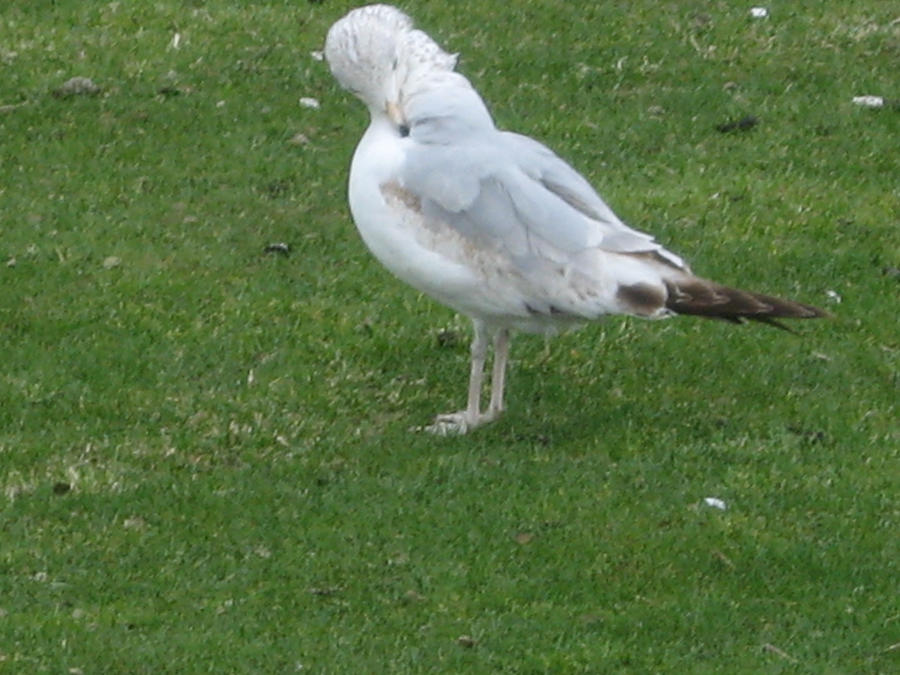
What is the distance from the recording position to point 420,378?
30.8 ft

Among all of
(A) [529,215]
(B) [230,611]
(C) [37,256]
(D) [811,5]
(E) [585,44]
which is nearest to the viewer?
(B) [230,611]

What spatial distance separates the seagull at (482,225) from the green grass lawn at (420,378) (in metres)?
0.66

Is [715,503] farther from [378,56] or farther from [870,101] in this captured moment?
[870,101]

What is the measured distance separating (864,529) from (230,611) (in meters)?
2.55

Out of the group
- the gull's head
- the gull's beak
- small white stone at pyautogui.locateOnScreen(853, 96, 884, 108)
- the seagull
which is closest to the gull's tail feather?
the seagull

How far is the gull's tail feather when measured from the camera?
8203 millimetres

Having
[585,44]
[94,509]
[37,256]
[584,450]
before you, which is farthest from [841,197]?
[94,509]

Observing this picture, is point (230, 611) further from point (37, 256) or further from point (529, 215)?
point (37, 256)

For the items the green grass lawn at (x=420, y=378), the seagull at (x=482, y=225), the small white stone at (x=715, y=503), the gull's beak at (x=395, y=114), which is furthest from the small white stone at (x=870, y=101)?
the small white stone at (x=715, y=503)

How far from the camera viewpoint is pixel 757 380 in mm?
9398

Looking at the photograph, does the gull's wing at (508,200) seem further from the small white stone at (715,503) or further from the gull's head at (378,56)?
the small white stone at (715,503)

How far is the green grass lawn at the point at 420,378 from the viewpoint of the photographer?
23.7ft

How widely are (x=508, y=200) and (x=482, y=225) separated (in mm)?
162

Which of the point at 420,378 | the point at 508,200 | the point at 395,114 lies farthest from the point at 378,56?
the point at 420,378
